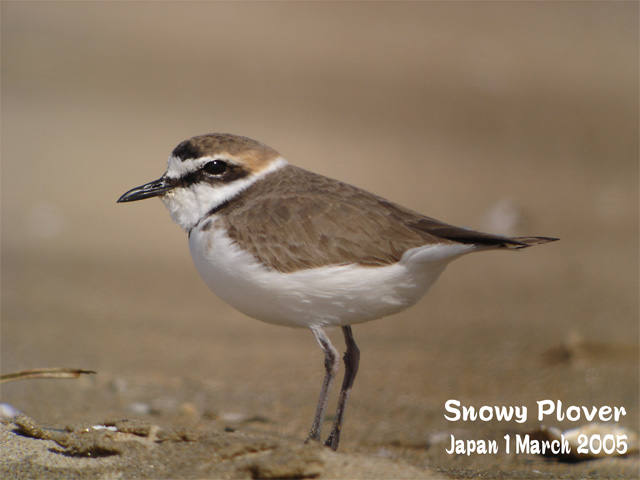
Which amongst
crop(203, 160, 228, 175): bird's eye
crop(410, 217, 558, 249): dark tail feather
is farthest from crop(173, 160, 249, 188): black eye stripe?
crop(410, 217, 558, 249): dark tail feather

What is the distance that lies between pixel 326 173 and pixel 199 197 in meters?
7.11

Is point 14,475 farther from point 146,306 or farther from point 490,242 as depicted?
point 146,306

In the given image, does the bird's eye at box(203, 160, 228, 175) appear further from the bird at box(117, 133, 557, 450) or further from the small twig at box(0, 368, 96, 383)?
the small twig at box(0, 368, 96, 383)

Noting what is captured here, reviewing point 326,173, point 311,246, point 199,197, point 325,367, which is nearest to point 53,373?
point 199,197

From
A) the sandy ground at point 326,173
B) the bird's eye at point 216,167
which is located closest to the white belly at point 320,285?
the bird's eye at point 216,167

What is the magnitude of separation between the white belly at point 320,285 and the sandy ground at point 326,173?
2.21ft

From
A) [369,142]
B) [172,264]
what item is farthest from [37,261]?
[369,142]

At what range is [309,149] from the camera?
11.5 metres

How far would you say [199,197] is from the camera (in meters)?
3.78

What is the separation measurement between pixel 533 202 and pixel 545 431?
22.2ft

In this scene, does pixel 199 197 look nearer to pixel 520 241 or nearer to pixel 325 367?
pixel 325 367

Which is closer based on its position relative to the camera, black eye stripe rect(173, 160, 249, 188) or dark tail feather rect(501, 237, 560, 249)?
dark tail feather rect(501, 237, 560, 249)

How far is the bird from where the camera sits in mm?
3371

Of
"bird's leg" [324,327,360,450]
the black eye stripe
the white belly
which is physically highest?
the black eye stripe
